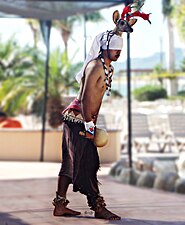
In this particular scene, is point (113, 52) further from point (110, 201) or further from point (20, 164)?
point (20, 164)

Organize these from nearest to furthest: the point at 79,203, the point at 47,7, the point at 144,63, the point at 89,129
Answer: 1. the point at 89,129
2. the point at 79,203
3. the point at 47,7
4. the point at 144,63

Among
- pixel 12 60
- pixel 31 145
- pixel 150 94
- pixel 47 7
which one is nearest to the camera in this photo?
pixel 47 7

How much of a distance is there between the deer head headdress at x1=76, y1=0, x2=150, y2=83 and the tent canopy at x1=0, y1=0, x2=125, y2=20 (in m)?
4.83

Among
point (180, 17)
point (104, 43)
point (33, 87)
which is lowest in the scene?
point (104, 43)

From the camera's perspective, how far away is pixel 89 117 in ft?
21.0

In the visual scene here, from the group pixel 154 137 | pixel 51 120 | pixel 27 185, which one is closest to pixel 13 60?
pixel 154 137

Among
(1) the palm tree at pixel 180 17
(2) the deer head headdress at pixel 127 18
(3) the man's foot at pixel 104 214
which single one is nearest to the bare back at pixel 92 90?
(2) the deer head headdress at pixel 127 18

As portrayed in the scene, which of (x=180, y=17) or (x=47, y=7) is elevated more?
(x=180, y=17)

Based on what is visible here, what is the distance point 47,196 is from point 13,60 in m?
26.7

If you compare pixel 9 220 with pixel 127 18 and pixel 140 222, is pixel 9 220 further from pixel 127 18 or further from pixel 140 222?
pixel 127 18

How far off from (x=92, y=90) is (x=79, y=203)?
2161mm

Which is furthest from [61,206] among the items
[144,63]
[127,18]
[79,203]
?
[144,63]

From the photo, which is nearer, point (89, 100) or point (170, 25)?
point (89, 100)

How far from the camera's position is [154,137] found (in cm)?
1844
